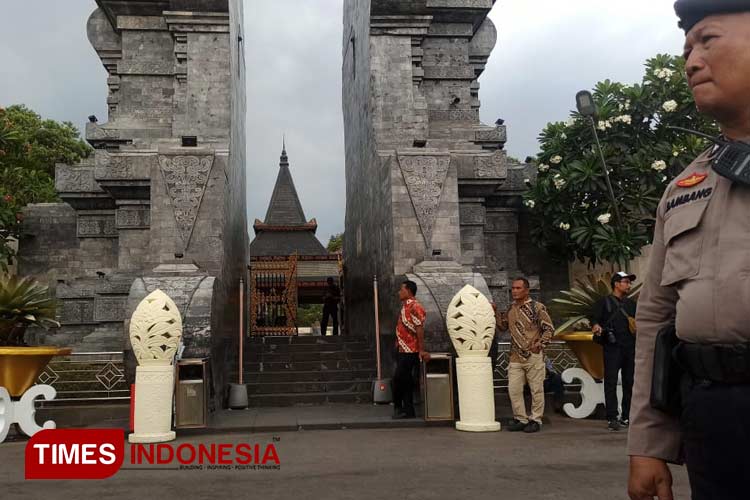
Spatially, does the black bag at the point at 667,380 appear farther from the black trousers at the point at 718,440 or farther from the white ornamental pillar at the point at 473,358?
the white ornamental pillar at the point at 473,358

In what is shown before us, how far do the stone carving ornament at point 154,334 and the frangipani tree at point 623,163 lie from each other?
25.4ft

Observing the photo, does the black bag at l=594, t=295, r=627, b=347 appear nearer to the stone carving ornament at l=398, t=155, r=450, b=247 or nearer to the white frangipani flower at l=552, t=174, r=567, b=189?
the stone carving ornament at l=398, t=155, r=450, b=247

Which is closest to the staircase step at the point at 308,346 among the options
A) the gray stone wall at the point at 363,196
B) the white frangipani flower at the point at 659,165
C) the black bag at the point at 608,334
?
the gray stone wall at the point at 363,196

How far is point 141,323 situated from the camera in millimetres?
6477

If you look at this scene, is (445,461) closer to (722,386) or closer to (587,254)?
(722,386)

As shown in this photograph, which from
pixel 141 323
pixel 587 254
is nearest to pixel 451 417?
pixel 141 323

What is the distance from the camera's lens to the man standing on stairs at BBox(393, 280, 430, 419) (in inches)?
282

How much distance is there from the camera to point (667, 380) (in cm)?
193

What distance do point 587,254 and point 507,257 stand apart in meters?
1.56

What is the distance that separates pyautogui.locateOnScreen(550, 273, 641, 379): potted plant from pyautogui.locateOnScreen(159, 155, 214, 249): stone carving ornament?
500 cm

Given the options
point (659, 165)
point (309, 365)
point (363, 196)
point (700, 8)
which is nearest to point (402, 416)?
point (309, 365)

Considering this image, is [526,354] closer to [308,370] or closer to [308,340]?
[308,370]

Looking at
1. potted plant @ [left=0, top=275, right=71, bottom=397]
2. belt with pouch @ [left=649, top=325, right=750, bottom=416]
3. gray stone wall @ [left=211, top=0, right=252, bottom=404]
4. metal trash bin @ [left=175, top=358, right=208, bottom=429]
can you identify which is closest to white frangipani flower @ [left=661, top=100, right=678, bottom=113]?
gray stone wall @ [left=211, top=0, right=252, bottom=404]

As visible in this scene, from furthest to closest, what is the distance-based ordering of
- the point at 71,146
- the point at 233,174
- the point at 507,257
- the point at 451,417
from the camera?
the point at 71,146 → the point at 507,257 → the point at 233,174 → the point at 451,417
